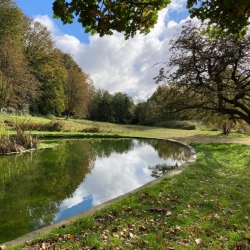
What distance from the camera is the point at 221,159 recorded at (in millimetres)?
12727

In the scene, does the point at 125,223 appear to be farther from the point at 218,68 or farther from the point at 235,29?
the point at 218,68

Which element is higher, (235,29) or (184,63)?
(184,63)

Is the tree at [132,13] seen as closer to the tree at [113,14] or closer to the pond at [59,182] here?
the tree at [113,14]

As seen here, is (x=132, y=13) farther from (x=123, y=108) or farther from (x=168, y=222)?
(x=123, y=108)

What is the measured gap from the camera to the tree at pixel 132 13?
3438mm

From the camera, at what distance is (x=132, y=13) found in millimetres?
3961

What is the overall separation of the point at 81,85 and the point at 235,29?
4025 centimetres

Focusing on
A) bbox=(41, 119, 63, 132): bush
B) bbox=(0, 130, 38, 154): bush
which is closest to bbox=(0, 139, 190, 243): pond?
bbox=(0, 130, 38, 154): bush

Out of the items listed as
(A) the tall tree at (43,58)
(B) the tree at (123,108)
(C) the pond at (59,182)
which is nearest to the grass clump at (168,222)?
(C) the pond at (59,182)

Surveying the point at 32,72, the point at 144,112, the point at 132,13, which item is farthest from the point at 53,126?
the point at 144,112

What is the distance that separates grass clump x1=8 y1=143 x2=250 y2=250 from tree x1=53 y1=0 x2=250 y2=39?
3.13m

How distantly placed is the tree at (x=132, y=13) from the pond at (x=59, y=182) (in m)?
4.04

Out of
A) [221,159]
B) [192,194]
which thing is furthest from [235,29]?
[221,159]

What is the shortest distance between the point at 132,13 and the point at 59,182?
6633 mm
